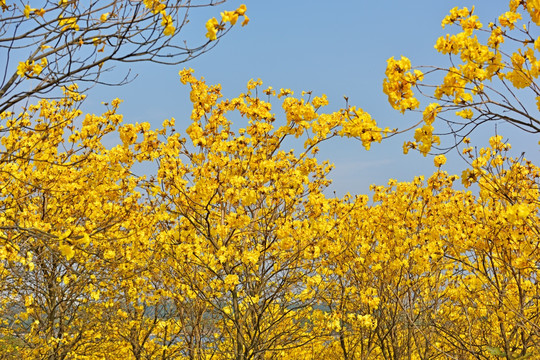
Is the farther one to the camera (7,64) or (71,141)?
(71,141)

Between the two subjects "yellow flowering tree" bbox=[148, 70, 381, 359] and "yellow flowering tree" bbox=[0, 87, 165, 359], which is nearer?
"yellow flowering tree" bbox=[148, 70, 381, 359]

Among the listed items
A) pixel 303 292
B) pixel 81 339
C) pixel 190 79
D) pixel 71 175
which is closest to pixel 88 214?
pixel 71 175

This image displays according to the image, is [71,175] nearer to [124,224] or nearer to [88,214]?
[88,214]

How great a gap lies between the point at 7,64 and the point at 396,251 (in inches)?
273

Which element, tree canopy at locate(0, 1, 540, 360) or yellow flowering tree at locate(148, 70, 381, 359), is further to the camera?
yellow flowering tree at locate(148, 70, 381, 359)

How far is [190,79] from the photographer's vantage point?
21.3 feet

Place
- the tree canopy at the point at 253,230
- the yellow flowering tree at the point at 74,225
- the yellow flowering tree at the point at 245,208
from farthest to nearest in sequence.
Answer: the yellow flowering tree at the point at 74,225
the yellow flowering tree at the point at 245,208
the tree canopy at the point at 253,230

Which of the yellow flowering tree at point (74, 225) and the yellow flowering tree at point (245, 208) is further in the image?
the yellow flowering tree at point (74, 225)

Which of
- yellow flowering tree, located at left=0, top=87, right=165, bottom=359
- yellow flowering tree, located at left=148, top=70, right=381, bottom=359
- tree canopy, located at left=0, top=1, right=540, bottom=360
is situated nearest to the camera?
tree canopy, located at left=0, top=1, right=540, bottom=360

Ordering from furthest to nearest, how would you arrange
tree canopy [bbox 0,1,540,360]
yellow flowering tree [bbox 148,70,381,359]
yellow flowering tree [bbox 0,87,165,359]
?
yellow flowering tree [bbox 0,87,165,359], yellow flowering tree [bbox 148,70,381,359], tree canopy [bbox 0,1,540,360]

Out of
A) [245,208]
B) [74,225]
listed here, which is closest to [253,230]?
[245,208]

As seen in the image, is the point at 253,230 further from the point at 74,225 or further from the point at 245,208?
the point at 74,225

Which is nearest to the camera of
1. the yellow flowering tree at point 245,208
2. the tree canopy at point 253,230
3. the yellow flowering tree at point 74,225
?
the tree canopy at point 253,230

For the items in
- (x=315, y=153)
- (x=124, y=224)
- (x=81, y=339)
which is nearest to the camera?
(x=315, y=153)
